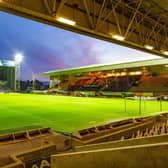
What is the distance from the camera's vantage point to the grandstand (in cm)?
2277

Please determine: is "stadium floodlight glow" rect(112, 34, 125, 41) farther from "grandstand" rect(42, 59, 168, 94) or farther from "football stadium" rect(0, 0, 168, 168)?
"grandstand" rect(42, 59, 168, 94)

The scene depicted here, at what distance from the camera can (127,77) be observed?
1184 inches

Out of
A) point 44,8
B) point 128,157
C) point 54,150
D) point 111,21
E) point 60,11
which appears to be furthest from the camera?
point 111,21

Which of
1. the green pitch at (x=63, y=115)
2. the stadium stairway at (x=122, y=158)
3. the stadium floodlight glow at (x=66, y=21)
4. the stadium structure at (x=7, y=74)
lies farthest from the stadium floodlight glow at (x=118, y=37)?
the stadium structure at (x=7, y=74)

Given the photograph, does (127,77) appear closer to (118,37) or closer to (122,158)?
(118,37)

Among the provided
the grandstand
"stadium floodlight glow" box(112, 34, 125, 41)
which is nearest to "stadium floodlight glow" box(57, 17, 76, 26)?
"stadium floodlight glow" box(112, 34, 125, 41)

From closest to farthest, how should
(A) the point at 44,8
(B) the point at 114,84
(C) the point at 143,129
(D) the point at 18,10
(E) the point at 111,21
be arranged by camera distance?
(D) the point at 18,10
(A) the point at 44,8
(C) the point at 143,129
(E) the point at 111,21
(B) the point at 114,84

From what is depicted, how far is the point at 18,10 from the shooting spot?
4391 millimetres

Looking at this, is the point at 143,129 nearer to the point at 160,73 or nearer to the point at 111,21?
the point at 111,21

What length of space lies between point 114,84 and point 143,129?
25045 mm

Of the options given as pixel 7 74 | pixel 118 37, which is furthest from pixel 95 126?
pixel 7 74

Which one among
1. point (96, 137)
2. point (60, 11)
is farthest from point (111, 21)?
point (96, 137)

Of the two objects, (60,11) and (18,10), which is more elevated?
(60,11)

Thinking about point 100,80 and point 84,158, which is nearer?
point 84,158
